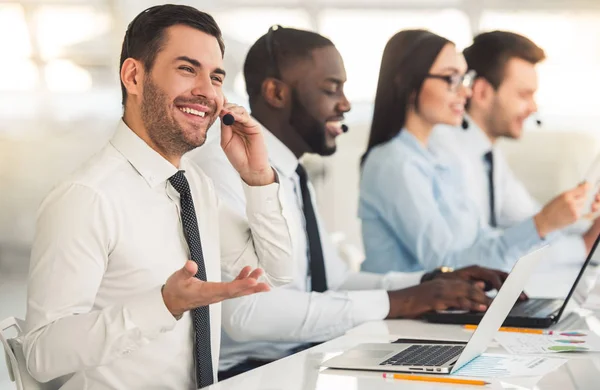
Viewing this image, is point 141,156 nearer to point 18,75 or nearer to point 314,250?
point 314,250

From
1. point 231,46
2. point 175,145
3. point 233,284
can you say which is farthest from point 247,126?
point 231,46

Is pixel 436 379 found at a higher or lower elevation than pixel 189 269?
lower

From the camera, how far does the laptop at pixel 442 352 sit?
6.46 ft

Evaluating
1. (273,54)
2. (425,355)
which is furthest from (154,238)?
(273,54)

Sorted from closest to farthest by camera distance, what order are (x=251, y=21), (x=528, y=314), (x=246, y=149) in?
(x=246, y=149) → (x=528, y=314) → (x=251, y=21)

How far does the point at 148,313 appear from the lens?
73.7 inches

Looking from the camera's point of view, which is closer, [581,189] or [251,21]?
[251,21]

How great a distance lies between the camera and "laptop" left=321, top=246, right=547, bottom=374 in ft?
6.46

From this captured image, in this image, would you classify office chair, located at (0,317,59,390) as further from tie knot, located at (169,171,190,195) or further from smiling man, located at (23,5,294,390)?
tie knot, located at (169,171,190,195)

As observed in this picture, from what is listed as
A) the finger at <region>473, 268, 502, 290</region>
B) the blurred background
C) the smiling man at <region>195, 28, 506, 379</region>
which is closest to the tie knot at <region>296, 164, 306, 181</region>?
the smiling man at <region>195, 28, 506, 379</region>

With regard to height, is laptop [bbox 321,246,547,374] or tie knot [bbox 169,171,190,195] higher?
tie knot [bbox 169,171,190,195]

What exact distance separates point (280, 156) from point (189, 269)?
1.57 m

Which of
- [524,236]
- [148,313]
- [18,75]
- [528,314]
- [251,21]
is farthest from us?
[524,236]

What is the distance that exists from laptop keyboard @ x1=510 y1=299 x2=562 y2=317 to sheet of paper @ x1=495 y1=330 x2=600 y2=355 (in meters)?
0.18
